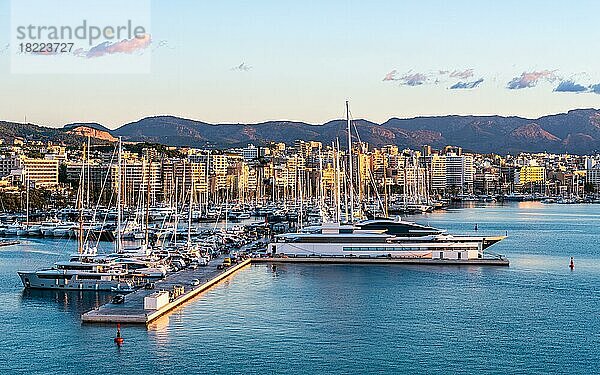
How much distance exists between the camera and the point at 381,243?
121ft

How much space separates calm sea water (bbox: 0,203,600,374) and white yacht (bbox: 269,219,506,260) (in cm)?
167

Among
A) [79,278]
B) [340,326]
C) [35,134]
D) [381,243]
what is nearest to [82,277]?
[79,278]

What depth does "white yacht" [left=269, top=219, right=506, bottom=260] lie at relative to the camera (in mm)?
36656

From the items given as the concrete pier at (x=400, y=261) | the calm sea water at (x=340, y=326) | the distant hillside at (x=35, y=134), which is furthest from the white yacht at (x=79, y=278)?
the distant hillside at (x=35, y=134)

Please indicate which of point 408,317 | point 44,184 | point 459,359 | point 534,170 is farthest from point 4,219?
point 534,170

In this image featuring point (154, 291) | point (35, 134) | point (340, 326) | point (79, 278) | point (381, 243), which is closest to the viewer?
point (340, 326)

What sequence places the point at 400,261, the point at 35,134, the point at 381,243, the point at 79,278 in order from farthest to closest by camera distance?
the point at 35,134 < the point at 381,243 < the point at 400,261 < the point at 79,278

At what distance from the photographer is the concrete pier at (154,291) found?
2352cm

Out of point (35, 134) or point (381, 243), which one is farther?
point (35, 134)

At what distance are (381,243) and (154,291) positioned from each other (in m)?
11.9

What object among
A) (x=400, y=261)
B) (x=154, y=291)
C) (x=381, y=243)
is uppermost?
(x=381, y=243)

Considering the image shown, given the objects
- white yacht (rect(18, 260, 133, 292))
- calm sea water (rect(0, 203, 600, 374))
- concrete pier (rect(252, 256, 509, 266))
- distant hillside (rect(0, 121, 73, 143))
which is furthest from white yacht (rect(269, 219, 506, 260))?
distant hillside (rect(0, 121, 73, 143))

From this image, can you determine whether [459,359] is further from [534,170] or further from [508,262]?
[534,170]

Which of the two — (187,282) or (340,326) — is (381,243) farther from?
(340,326)
